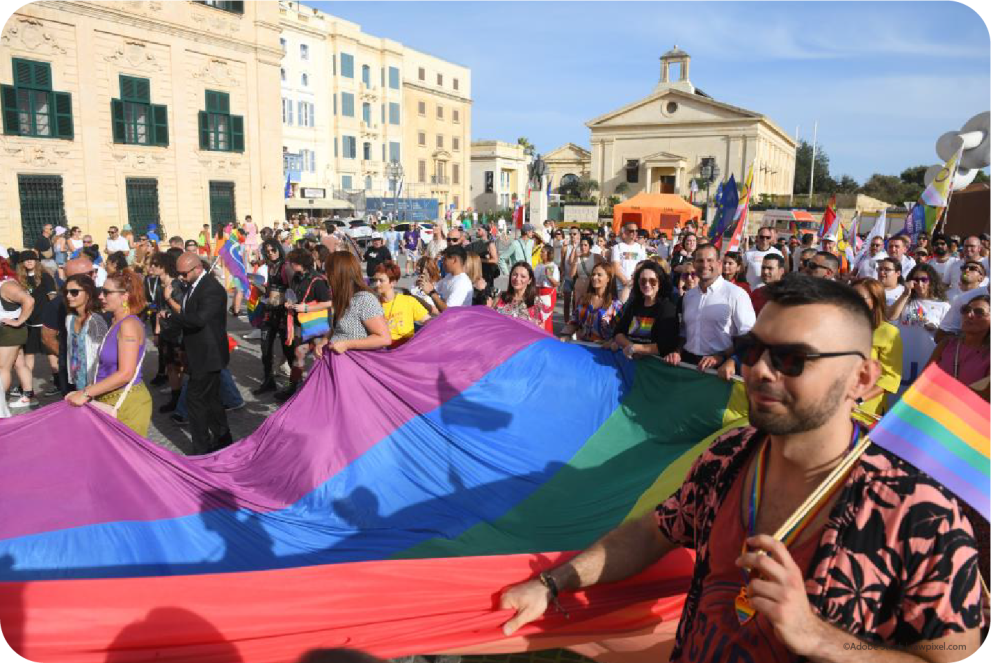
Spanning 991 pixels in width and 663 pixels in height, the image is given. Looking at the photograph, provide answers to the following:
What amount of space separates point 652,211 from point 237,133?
19234 mm

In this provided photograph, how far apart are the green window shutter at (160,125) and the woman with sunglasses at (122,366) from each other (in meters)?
25.7

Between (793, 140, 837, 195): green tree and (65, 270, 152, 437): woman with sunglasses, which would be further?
(793, 140, 837, 195): green tree

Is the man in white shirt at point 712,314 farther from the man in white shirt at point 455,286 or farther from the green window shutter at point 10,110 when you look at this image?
the green window shutter at point 10,110

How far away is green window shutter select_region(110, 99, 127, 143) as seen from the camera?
26469mm

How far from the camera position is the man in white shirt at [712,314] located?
6.26 metres

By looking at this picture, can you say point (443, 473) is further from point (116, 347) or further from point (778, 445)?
point (778, 445)

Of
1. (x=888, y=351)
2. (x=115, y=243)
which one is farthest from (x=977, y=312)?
(x=115, y=243)

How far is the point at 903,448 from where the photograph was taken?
1.73 m

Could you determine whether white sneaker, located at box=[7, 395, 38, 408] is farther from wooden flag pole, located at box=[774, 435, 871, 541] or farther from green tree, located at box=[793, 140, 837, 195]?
green tree, located at box=[793, 140, 837, 195]

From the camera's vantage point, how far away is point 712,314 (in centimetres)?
631

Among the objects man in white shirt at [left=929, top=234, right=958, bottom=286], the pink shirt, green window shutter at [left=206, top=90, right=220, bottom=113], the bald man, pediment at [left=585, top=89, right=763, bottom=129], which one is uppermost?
pediment at [left=585, top=89, right=763, bottom=129]

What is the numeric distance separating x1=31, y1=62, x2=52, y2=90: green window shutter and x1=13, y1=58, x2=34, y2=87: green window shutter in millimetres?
121

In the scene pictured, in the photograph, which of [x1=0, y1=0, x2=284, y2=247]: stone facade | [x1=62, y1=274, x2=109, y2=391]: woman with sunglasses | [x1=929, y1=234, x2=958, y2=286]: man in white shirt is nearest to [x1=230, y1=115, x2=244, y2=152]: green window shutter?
[x1=0, y1=0, x2=284, y2=247]: stone facade

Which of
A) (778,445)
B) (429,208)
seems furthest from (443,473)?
(429,208)
